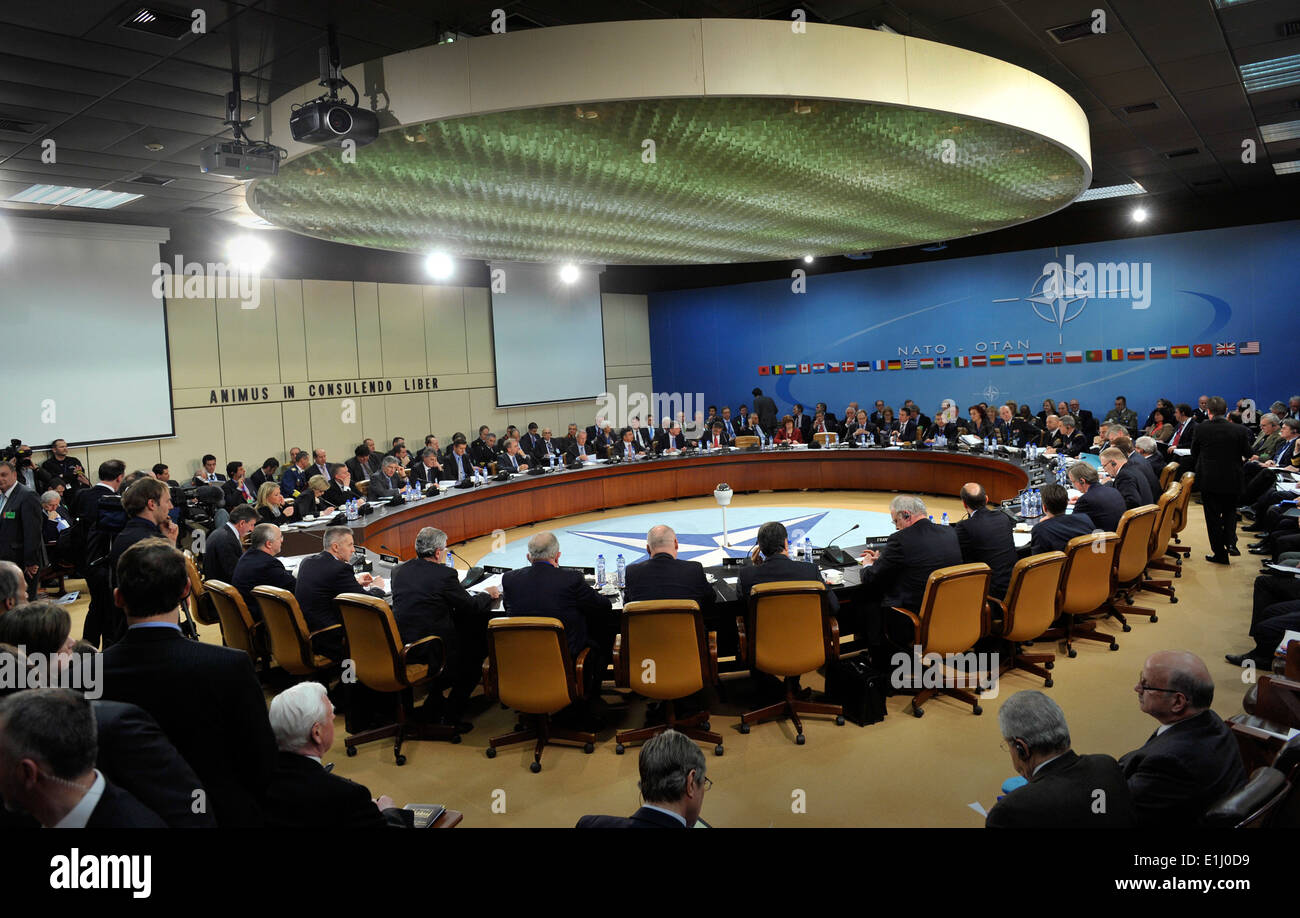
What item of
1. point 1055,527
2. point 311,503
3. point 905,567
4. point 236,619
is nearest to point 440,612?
Answer: point 236,619

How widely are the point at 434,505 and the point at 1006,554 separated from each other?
20.0 feet

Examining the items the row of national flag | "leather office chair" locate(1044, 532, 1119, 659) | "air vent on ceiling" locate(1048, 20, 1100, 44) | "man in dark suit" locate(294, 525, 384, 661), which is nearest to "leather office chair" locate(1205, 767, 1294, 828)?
"leather office chair" locate(1044, 532, 1119, 659)

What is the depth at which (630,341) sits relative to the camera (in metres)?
16.5

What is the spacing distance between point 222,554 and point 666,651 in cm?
338

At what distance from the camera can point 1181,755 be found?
234cm

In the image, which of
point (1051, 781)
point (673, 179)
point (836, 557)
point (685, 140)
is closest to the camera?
point (1051, 781)

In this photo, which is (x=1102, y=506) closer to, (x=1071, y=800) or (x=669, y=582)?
(x=669, y=582)

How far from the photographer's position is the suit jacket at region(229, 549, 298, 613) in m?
4.86

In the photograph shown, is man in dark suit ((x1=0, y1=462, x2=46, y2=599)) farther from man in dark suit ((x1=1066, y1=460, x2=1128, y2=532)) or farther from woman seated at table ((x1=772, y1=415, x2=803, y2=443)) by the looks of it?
woman seated at table ((x1=772, y1=415, x2=803, y2=443))

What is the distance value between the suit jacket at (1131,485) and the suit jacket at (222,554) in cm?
664

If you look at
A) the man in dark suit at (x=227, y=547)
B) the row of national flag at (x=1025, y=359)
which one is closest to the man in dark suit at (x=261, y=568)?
the man in dark suit at (x=227, y=547)

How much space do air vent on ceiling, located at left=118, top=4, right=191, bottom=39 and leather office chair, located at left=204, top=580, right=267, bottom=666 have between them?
3262mm
